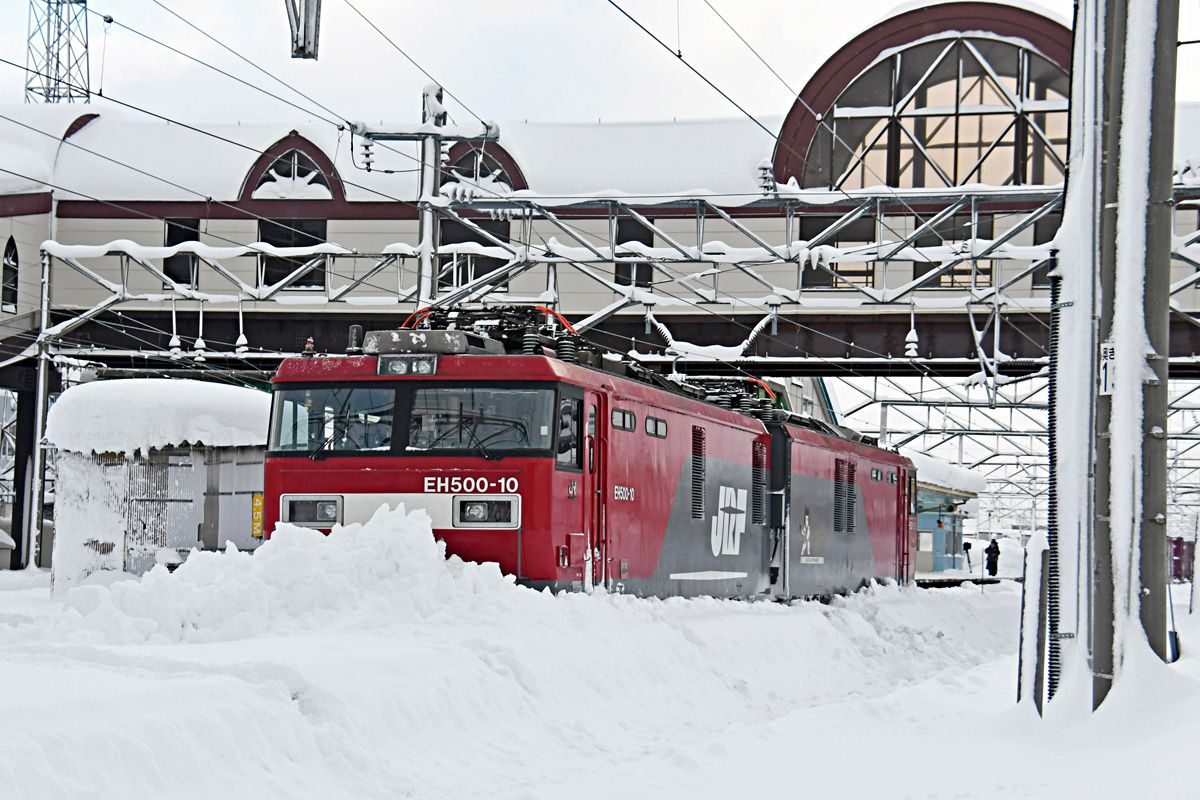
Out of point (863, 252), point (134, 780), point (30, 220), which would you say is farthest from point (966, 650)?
point (30, 220)

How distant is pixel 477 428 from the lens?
1342 cm

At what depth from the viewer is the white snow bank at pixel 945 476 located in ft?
164

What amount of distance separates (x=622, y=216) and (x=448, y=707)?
24.8 meters

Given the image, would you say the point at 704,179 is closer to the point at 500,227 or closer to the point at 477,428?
the point at 500,227

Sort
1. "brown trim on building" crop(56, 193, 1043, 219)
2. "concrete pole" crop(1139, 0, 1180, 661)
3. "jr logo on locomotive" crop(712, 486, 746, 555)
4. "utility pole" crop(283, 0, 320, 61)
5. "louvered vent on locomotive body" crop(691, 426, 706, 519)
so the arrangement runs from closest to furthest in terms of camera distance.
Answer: "concrete pole" crop(1139, 0, 1180, 661) < "utility pole" crop(283, 0, 320, 61) < "louvered vent on locomotive body" crop(691, 426, 706, 519) < "jr logo on locomotive" crop(712, 486, 746, 555) < "brown trim on building" crop(56, 193, 1043, 219)

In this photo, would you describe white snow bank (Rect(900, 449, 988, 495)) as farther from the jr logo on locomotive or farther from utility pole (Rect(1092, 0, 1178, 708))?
utility pole (Rect(1092, 0, 1178, 708))

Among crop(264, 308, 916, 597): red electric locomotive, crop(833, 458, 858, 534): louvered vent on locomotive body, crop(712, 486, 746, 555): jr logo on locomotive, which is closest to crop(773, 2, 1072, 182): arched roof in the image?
crop(833, 458, 858, 534): louvered vent on locomotive body

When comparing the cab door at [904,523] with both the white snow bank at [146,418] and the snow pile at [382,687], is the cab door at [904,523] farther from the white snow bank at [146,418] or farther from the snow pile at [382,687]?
the snow pile at [382,687]

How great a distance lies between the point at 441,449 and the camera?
526 inches

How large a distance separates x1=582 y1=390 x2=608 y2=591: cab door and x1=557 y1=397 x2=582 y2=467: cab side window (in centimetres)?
13

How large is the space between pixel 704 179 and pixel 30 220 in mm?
15845

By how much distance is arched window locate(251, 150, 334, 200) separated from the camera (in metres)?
37.0

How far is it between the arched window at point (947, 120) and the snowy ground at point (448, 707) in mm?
22417

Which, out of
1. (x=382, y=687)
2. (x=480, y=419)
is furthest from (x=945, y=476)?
(x=382, y=687)
